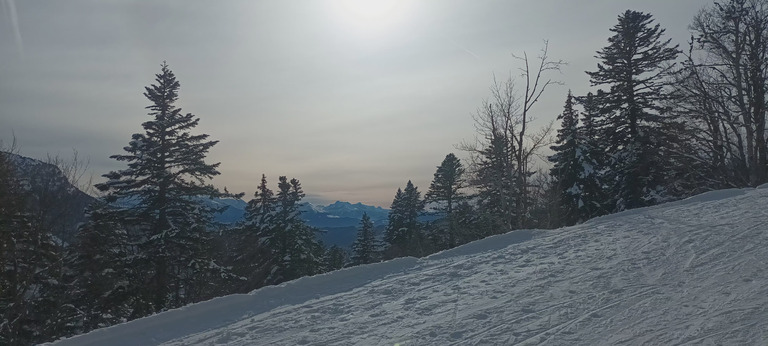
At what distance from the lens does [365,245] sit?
47.2 m

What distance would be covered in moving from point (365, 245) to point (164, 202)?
30010 mm

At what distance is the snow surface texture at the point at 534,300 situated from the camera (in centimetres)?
497

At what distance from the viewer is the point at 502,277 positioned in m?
7.91

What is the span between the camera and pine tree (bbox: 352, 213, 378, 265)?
153ft

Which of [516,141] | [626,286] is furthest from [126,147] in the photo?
[626,286]

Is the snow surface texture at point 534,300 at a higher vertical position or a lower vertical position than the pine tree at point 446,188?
lower

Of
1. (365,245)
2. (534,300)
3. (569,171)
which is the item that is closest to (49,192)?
(534,300)

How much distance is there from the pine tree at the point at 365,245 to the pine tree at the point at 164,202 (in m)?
27.6

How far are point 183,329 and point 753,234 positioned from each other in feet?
33.4

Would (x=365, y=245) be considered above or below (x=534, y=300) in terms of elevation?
below

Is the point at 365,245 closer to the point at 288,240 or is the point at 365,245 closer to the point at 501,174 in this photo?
the point at 288,240

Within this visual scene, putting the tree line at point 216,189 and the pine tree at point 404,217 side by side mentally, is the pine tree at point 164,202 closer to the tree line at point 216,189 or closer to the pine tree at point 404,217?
the tree line at point 216,189

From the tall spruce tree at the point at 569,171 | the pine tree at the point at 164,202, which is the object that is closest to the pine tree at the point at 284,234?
the pine tree at the point at 164,202

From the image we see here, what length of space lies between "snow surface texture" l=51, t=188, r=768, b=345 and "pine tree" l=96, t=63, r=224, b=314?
39.3 ft
